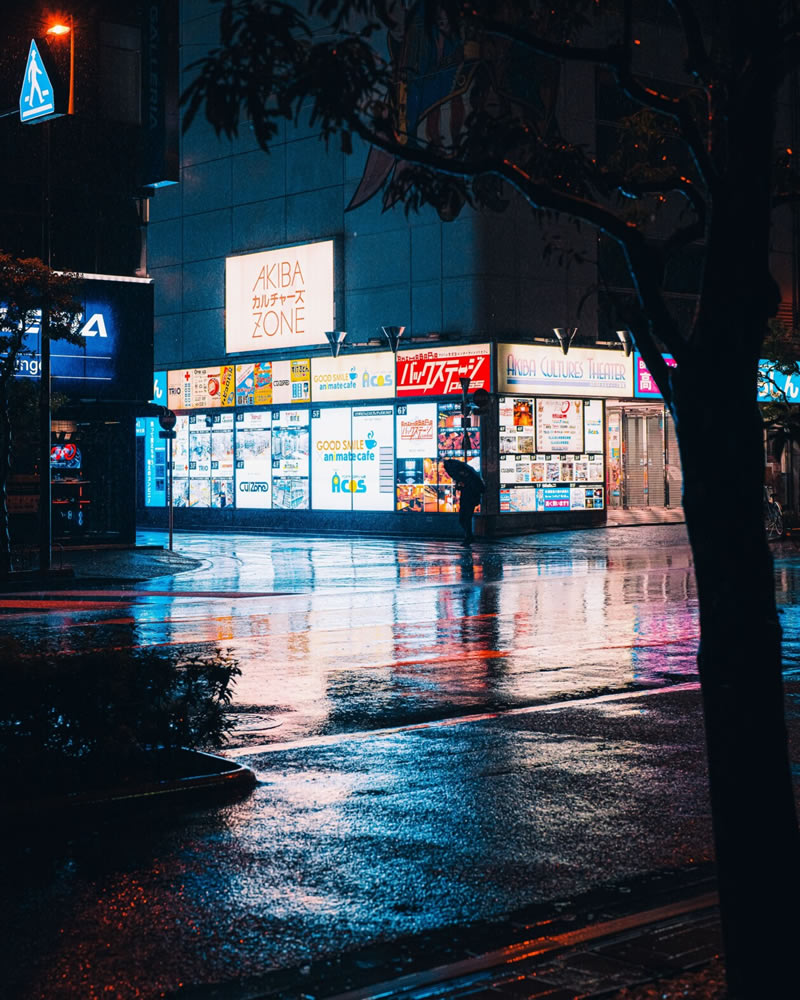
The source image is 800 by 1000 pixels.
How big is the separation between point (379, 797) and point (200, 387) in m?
39.8

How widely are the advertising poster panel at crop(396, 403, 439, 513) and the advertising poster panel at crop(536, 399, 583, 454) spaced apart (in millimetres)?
3055

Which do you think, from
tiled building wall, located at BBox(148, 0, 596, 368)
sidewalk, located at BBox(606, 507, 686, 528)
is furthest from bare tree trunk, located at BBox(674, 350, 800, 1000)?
sidewalk, located at BBox(606, 507, 686, 528)

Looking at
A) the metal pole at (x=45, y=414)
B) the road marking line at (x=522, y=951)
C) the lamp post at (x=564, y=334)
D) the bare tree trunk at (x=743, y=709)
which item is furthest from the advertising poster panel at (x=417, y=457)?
the bare tree trunk at (x=743, y=709)

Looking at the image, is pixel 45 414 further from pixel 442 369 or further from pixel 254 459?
pixel 254 459

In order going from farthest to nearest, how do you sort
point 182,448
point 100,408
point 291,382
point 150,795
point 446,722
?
1. point 182,448
2. point 291,382
3. point 100,408
4. point 446,722
5. point 150,795

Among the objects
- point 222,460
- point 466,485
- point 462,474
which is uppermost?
point 222,460

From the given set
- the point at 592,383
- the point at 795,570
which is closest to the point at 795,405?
the point at 592,383

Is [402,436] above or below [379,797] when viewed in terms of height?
above

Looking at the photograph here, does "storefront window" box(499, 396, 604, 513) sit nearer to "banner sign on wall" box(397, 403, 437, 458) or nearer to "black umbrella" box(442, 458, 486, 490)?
"banner sign on wall" box(397, 403, 437, 458)

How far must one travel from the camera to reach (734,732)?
4293 millimetres

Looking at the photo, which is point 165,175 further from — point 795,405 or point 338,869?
point 338,869

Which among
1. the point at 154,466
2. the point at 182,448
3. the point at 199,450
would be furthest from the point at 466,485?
the point at 154,466

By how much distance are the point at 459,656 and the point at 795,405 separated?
34494 millimetres

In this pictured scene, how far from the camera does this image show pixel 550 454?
132ft
